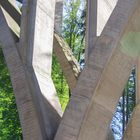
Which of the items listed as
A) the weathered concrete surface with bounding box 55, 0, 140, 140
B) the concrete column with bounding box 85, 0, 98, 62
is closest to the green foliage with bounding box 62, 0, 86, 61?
the concrete column with bounding box 85, 0, 98, 62

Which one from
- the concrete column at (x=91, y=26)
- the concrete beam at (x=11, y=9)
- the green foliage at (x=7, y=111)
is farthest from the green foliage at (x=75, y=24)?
the concrete column at (x=91, y=26)

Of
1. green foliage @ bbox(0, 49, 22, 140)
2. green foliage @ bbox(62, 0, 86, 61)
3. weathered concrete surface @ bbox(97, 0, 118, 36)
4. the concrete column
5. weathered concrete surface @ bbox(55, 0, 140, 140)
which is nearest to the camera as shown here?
weathered concrete surface @ bbox(55, 0, 140, 140)

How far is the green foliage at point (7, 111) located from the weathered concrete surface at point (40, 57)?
1096cm

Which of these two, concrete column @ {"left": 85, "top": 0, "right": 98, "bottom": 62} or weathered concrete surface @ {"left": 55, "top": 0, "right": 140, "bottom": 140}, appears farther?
concrete column @ {"left": 85, "top": 0, "right": 98, "bottom": 62}

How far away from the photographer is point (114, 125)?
2412 cm

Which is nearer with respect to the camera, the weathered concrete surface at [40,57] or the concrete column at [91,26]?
the concrete column at [91,26]

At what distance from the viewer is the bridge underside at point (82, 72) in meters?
6.92

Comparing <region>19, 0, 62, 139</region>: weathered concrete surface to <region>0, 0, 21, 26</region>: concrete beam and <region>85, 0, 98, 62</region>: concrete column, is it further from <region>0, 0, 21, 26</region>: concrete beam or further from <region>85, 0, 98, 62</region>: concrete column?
<region>0, 0, 21, 26</region>: concrete beam

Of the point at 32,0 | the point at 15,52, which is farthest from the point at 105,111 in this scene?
the point at 32,0

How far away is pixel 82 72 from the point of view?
7.02 m

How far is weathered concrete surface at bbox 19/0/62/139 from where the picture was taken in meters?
7.98

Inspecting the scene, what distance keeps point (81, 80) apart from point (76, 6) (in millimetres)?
17752

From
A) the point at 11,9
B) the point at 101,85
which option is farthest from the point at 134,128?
the point at 11,9

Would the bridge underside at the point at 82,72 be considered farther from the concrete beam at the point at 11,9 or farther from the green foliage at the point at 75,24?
the green foliage at the point at 75,24
